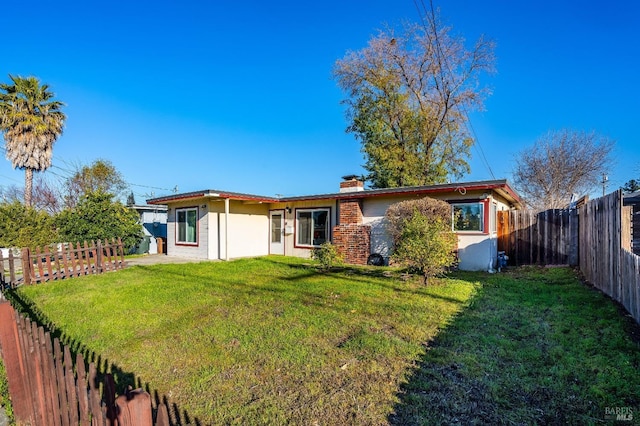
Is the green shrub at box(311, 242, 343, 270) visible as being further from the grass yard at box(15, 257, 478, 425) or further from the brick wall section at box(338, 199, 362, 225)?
the brick wall section at box(338, 199, 362, 225)

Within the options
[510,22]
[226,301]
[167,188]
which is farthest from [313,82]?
[167,188]

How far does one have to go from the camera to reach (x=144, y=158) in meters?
23.4

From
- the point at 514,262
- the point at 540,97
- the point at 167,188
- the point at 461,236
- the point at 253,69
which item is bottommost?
the point at 514,262

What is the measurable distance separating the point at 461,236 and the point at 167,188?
3335 centimetres

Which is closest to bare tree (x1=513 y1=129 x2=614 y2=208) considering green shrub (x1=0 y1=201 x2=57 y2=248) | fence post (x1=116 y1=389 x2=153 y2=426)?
fence post (x1=116 y1=389 x2=153 y2=426)

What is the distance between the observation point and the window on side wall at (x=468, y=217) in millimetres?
9828

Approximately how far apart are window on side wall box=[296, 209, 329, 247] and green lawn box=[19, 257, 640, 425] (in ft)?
20.7

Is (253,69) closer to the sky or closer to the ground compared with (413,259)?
closer to the sky

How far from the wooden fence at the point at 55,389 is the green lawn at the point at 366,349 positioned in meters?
0.84

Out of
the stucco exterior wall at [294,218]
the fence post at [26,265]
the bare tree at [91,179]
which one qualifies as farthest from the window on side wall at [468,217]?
the bare tree at [91,179]

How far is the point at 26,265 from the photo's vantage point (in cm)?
788

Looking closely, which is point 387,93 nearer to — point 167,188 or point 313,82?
point 313,82

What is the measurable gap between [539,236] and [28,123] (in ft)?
81.0

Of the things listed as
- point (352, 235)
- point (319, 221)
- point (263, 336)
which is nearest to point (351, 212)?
point (352, 235)
